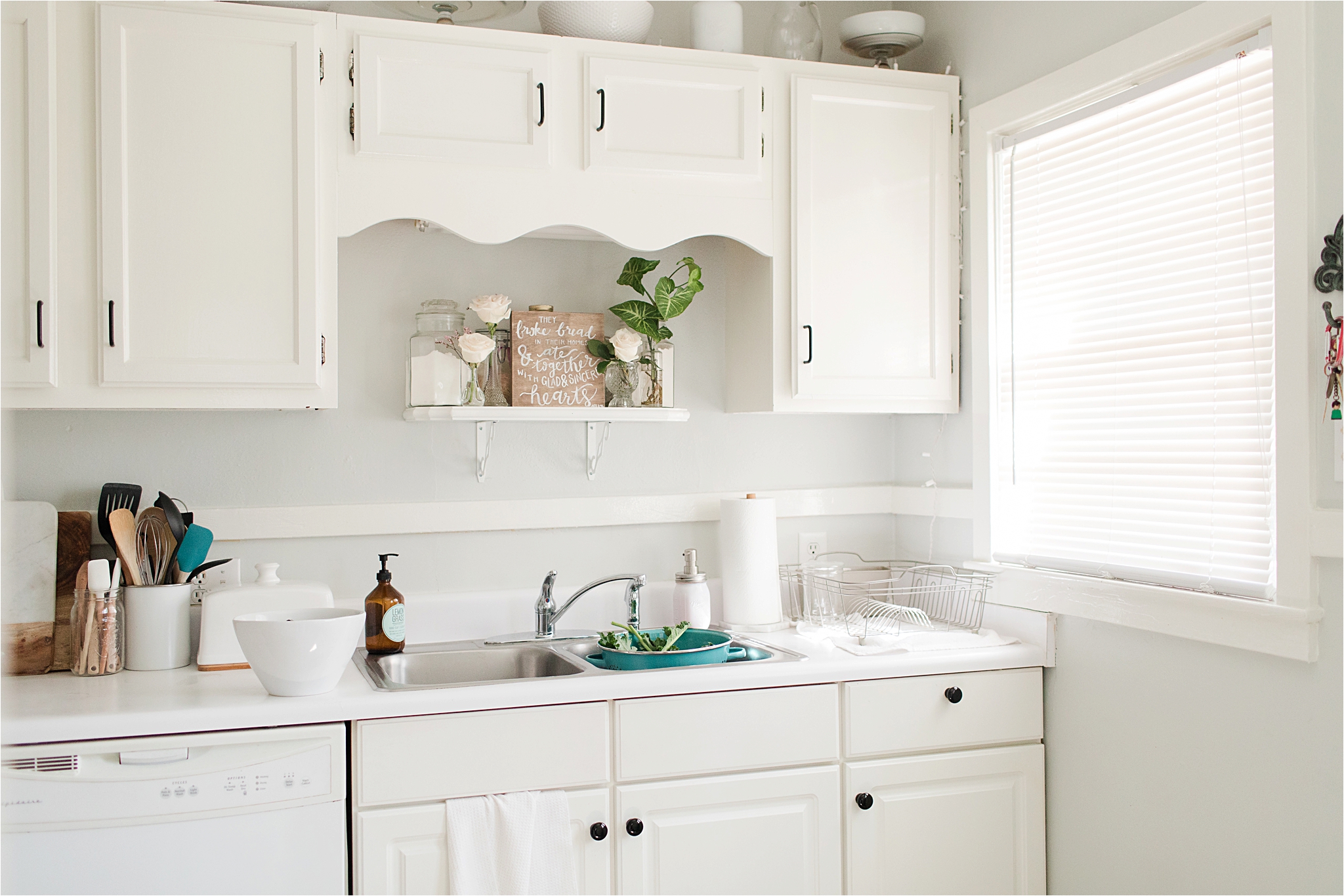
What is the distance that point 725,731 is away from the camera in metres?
2.07

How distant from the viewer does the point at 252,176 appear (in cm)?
206

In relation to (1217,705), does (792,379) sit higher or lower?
higher

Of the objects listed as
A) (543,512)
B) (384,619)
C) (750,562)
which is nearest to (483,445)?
(543,512)

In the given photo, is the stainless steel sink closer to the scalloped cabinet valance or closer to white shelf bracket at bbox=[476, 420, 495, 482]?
white shelf bracket at bbox=[476, 420, 495, 482]

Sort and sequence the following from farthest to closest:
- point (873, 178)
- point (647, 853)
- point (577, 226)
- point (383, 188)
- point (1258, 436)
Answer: point (873, 178)
point (577, 226)
point (383, 188)
point (647, 853)
point (1258, 436)

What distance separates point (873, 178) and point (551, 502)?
110 cm

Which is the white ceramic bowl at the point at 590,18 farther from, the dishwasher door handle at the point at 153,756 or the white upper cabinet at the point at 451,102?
the dishwasher door handle at the point at 153,756

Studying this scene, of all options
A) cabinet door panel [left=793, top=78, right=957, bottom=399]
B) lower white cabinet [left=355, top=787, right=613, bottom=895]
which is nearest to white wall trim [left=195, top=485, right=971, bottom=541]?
cabinet door panel [left=793, top=78, right=957, bottom=399]

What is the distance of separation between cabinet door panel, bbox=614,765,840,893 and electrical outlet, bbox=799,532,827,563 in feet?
2.46

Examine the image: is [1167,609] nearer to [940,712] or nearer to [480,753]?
[940,712]

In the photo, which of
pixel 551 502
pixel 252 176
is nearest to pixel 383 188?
pixel 252 176

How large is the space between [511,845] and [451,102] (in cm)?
149

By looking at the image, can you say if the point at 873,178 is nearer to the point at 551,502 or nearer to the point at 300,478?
the point at 551,502

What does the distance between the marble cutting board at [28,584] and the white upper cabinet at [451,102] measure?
100 cm
